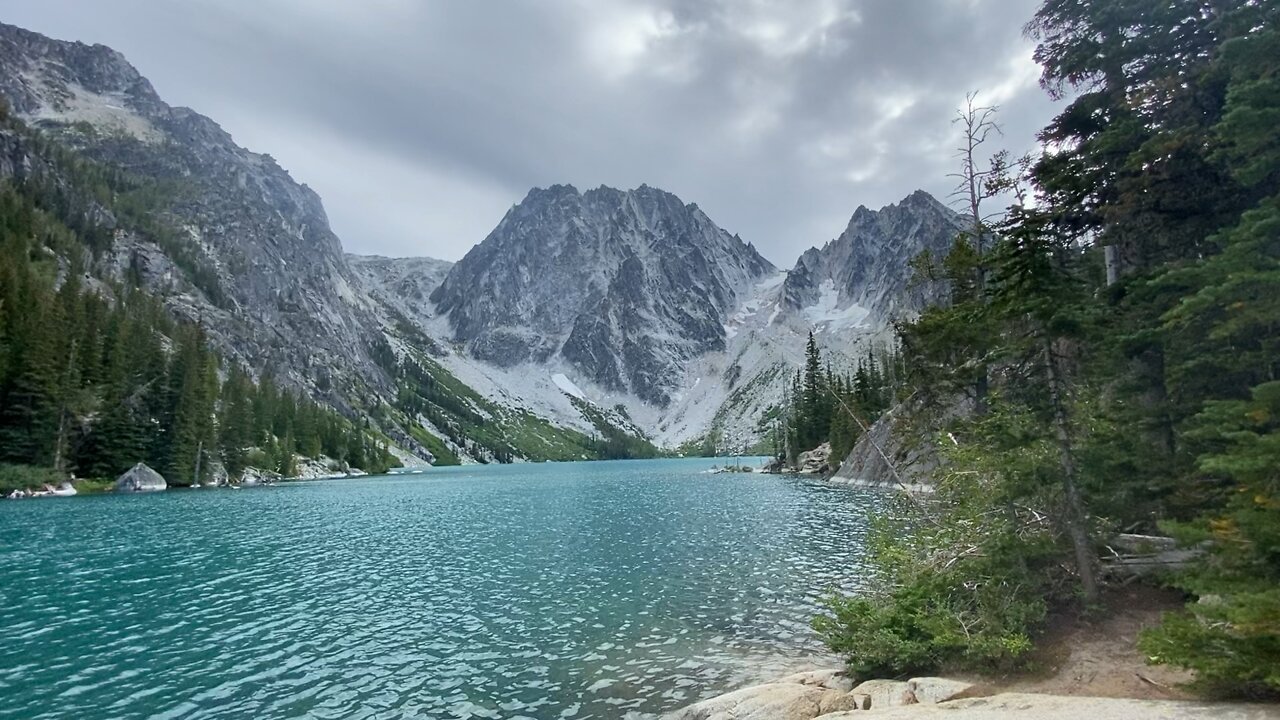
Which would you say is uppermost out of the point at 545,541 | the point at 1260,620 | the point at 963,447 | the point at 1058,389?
the point at 1058,389

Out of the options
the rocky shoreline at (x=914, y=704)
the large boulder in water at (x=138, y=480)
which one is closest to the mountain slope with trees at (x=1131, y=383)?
the rocky shoreline at (x=914, y=704)

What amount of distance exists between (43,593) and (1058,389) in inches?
1426

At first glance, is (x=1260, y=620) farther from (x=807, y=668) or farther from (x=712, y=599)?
(x=712, y=599)

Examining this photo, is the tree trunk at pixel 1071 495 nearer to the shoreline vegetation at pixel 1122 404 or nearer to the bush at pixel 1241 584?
the shoreline vegetation at pixel 1122 404

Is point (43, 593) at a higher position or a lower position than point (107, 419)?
lower

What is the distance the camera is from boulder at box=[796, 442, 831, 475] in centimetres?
10225

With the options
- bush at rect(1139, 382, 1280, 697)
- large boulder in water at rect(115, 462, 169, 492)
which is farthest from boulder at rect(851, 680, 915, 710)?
large boulder in water at rect(115, 462, 169, 492)

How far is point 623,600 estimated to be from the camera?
2423 cm

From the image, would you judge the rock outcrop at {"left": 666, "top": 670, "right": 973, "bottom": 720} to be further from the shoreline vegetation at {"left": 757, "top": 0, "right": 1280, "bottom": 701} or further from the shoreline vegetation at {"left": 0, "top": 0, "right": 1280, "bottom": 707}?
the shoreline vegetation at {"left": 757, "top": 0, "right": 1280, "bottom": 701}

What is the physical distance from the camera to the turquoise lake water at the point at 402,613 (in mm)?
15242

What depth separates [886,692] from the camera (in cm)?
1228

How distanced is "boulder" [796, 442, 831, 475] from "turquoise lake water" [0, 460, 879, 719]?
56109 millimetres

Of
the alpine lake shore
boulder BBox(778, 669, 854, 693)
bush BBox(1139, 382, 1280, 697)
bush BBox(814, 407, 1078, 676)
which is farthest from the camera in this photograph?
boulder BBox(778, 669, 854, 693)

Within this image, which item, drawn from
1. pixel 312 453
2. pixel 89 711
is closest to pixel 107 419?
pixel 312 453
